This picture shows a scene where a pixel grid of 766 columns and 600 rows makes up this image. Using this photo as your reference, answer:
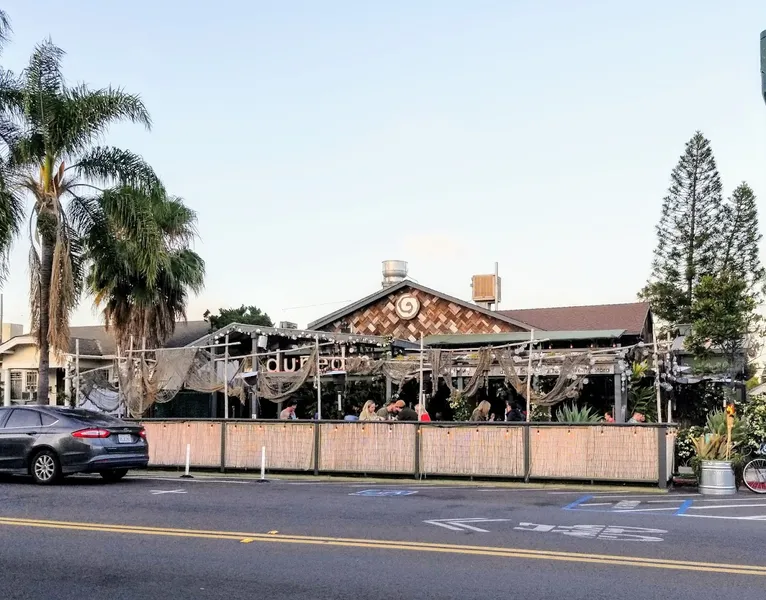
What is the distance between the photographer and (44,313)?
→ 21312 mm

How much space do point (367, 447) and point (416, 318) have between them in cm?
1459

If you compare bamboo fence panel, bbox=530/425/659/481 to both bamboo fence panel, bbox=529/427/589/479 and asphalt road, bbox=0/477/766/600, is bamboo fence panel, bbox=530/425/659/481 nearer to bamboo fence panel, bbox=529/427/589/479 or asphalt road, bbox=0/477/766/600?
bamboo fence panel, bbox=529/427/589/479

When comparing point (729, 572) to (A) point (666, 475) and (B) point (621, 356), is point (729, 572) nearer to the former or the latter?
(A) point (666, 475)

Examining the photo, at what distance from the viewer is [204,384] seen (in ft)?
74.8

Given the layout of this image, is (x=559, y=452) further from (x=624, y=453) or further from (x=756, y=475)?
(x=756, y=475)

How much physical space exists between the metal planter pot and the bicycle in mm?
236

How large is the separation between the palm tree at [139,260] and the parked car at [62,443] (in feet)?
20.7

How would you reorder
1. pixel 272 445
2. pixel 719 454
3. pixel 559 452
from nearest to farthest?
pixel 719 454 < pixel 559 452 < pixel 272 445

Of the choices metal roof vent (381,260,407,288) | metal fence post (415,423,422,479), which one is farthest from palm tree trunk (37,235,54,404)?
metal roof vent (381,260,407,288)

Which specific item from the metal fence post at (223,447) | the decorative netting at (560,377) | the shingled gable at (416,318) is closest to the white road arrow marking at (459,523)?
the metal fence post at (223,447)

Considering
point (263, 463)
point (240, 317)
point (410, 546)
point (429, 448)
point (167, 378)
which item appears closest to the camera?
point (410, 546)

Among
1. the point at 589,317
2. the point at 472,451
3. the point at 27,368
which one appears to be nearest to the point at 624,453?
the point at 472,451

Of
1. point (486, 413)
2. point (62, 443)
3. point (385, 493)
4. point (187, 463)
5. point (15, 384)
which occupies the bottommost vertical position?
point (385, 493)

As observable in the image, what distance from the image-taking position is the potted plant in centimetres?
1487
